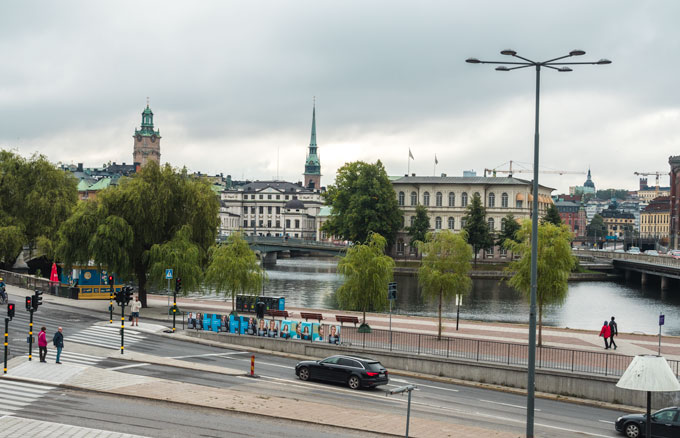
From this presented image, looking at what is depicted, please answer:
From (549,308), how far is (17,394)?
58.6 m

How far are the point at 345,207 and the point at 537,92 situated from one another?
11082 centimetres

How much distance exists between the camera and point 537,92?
20.7 m

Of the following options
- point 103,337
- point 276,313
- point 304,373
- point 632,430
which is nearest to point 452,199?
point 276,313

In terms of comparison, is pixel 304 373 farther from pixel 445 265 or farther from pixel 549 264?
pixel 445 265

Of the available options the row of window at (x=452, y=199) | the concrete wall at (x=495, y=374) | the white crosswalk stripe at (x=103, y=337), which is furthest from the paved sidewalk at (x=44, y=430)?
the row of window at (x=452, y=199)

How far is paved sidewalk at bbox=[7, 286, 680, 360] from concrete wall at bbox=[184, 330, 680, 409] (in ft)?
23.8

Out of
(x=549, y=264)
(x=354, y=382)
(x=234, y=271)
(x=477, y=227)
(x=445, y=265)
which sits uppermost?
(x=477, y=227)

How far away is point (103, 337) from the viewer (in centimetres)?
3947

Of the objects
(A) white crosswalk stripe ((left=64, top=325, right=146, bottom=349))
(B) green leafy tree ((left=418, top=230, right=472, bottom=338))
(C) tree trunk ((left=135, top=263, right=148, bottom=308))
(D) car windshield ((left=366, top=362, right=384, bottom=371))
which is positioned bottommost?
(A) white crosswalk stripe ((left=64, top=325, right=146, bottom=349))

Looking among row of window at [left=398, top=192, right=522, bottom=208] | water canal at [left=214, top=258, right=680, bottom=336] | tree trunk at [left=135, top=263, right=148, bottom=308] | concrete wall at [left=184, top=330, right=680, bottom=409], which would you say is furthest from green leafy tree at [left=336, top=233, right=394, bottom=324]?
row of window at [left=398, top=192, right=522, bottom=208]

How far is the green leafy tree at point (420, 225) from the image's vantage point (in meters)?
130

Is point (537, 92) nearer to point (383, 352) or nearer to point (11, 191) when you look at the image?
point (383, 352)

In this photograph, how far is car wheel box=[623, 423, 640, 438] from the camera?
75.8ft

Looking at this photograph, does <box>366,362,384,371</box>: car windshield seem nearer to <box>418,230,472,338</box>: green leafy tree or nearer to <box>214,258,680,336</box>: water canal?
<box>418,230,472,338</box>: green leafy tree
